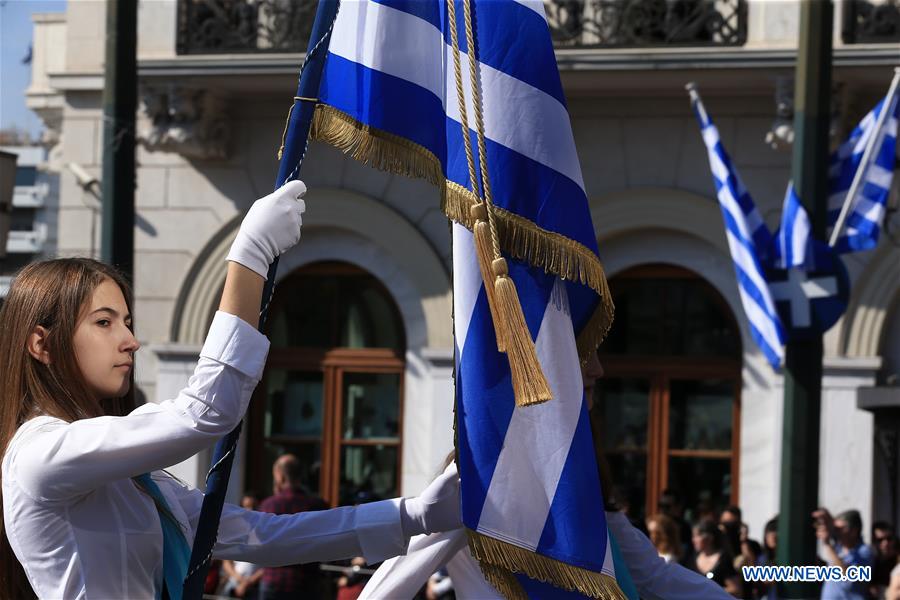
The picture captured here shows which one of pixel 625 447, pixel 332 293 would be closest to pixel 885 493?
pixel 625 447

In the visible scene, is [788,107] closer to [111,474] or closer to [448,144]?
[448,144]

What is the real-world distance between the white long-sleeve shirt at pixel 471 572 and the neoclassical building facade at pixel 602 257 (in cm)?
867

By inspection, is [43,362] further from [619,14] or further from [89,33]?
[89,33]

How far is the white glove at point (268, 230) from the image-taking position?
278cm

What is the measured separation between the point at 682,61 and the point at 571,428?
9.99 metres

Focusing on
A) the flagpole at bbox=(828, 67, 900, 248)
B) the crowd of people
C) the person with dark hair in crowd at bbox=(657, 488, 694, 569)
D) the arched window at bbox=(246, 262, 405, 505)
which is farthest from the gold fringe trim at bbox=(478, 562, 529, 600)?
the arched window at bbox=(246, 262, 405, 505)

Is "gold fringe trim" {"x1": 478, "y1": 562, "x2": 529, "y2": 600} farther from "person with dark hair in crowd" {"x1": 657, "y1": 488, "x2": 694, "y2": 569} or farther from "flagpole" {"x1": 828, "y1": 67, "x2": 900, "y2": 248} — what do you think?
"person with dark hair in crowd" {"x1": 657, "y1": 488, "x2": 694, "y2": 569}

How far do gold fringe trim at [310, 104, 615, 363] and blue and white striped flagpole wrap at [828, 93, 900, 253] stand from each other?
6.30 meters

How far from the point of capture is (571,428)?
369cm

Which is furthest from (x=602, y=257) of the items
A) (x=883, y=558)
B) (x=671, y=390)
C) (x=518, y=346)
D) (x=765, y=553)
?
(x=518, y=346)

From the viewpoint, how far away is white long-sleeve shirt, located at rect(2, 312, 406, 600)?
8.53 feet

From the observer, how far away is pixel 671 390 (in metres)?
14.1

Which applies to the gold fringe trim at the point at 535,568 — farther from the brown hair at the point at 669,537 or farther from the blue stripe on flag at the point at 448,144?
the brown hair at the point at 669,537

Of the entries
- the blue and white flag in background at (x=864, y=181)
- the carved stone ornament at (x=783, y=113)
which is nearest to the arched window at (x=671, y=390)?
the carved stone ornament at (x=783, y=113)
